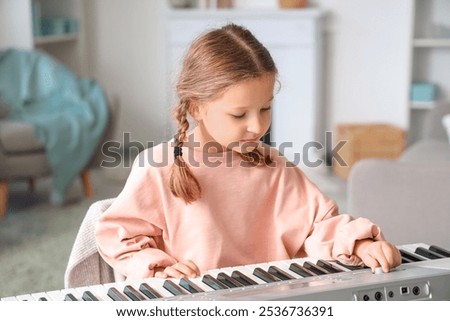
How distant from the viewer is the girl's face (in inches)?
43.9

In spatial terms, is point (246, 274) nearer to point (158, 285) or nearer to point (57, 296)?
point (158, 285)

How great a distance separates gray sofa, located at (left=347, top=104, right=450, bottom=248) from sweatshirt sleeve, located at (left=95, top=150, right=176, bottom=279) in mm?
950

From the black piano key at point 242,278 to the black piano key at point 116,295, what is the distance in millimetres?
150

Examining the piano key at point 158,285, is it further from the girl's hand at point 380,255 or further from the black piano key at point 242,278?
the girl's hand at point 380,255

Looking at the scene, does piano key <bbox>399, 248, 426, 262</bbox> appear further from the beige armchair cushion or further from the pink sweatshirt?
the beige armchair cushion

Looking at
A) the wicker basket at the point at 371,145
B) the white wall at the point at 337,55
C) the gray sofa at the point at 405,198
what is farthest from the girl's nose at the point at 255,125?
the white wall at the point at 337,55

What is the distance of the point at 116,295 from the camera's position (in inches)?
39.1

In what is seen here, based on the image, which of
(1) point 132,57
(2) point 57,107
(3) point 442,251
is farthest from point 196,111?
(1) point 132,57

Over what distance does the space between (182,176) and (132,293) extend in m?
0.26

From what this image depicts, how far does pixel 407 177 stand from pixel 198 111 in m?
0.95

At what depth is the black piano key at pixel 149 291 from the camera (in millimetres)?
987

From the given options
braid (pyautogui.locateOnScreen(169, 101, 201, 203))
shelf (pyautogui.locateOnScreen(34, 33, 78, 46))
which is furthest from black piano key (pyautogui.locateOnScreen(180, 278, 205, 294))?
shelf (pyautogui.locateOnScreen(34, 33, 78, 46))
